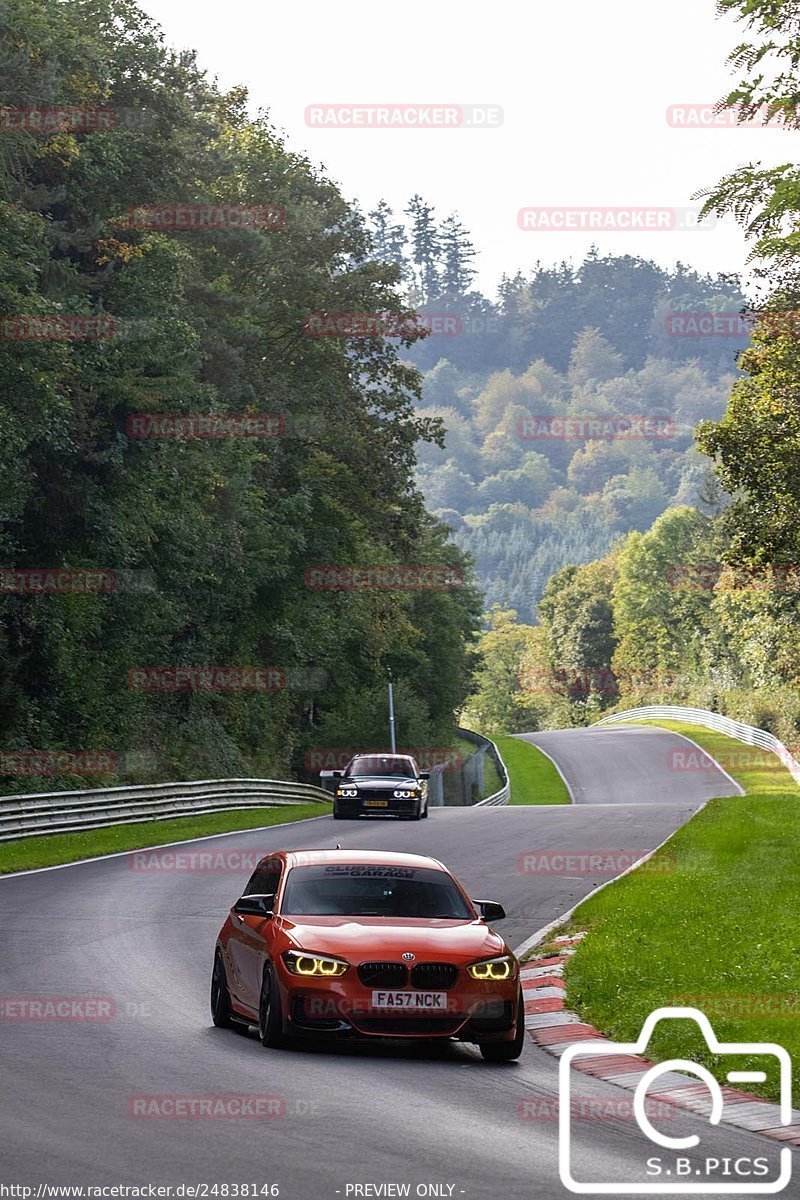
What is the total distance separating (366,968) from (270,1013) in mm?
724

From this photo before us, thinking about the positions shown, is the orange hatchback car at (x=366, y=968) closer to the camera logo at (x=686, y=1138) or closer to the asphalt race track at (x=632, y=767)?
the camera logo at (x=686, y=1138)

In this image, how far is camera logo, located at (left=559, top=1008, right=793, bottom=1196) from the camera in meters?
7.45

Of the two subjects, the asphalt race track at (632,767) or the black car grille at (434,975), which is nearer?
the black car grille at (434,975)

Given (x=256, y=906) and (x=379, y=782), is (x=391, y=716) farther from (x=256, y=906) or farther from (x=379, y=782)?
(x=256, y=906)

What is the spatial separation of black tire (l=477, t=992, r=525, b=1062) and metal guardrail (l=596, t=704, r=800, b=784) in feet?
192

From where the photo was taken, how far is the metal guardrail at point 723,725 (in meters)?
74.7

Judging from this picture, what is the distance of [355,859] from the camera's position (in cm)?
1278

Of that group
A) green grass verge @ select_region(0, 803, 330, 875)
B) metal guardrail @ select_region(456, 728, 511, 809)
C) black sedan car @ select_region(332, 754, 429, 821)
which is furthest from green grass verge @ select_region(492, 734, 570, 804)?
black sedan car @ select_region(332, 754, 429, 821)

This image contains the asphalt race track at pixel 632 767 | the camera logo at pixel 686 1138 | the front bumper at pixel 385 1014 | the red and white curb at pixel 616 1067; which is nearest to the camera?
the camera logo at pixel 686 1138

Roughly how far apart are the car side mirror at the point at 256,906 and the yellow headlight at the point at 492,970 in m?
1.59

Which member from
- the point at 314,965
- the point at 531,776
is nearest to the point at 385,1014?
the point at 314,965

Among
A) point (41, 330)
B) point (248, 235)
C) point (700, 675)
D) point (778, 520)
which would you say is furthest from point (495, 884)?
point (700, 675)

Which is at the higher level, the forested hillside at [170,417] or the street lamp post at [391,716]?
the forested hillside at [170,417]

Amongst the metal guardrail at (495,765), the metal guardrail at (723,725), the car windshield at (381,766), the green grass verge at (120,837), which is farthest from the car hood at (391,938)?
the metal guardrail at (723,725)
